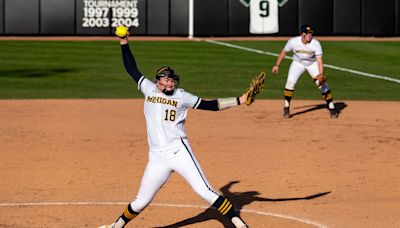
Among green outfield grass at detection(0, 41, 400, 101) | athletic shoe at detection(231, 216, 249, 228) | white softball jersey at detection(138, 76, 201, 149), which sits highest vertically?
white softball jersey at detection(138, 76, 201, 149)

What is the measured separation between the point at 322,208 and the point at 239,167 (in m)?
3.16

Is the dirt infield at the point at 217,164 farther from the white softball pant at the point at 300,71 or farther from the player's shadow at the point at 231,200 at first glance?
the white softball pant at the point at 300,71

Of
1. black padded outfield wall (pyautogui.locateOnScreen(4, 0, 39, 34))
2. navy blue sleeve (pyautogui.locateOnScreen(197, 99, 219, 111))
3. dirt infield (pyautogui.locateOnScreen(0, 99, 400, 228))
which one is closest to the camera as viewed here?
navy blue sleeve (pyautogui.locateOnScreen(197, 99, 219, 111))

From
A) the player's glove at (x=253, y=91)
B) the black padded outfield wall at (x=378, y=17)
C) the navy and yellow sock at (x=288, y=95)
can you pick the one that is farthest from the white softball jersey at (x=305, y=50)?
the black padded outfield wall at (x=378, y=17)

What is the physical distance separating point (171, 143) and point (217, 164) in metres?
5.23

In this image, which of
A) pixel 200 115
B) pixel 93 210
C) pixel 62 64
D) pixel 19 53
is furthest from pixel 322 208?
pixel 19 53

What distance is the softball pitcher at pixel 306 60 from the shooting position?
21.7 meters

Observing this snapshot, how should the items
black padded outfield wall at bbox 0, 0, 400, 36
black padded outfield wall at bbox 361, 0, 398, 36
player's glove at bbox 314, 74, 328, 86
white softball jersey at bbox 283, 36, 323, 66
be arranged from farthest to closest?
black padded outfield wall at bbox 361, 0, 398, 36
black padded outfield wall at bbox 0, 0, 400, 36
white softball jersey at bbox 283, 36, 323, 66
player's glove at bbox 314, 74, 328, 86

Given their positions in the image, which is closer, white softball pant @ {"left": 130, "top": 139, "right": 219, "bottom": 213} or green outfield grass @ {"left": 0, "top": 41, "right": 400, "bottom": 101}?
white softball pant @ {"left": 130, "top": 139, "right": 219, "bottom": 213}

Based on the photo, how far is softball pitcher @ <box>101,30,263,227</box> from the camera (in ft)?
38.8

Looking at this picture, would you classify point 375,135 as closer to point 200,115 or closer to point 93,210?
point 200,115

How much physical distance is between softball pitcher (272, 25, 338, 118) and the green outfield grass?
12.2ft

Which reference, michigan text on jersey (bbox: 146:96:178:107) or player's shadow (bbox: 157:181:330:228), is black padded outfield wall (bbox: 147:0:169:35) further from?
michigan text on jersey (bbox: 146:96:178:107)

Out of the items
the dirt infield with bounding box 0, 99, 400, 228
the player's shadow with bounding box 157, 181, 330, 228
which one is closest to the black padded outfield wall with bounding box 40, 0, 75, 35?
the dirt infield with bounding box 0, 99, 400, 228
